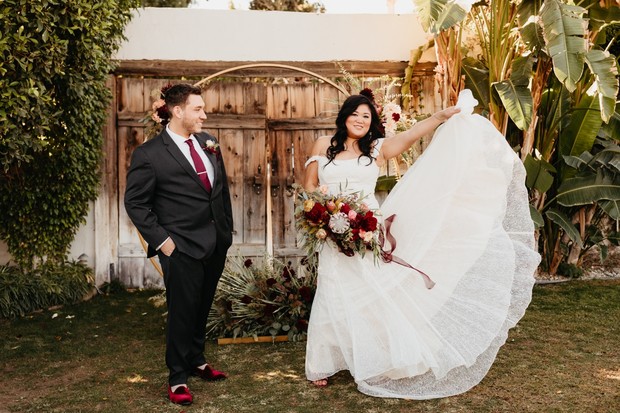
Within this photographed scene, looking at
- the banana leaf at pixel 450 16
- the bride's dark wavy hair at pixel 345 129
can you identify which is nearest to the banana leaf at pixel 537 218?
the banana leaf at pixel 450 16

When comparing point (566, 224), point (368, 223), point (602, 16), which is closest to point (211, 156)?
point (368, 223)

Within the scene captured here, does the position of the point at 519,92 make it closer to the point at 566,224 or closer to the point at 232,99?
the point at 566,224

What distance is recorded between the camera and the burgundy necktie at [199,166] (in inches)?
167

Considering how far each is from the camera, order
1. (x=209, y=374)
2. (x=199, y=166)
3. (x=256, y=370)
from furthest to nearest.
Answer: (x=256, y=370) < (x=209, y=374) < (x=199, y=166)

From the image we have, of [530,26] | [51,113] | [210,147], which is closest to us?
[210,147]

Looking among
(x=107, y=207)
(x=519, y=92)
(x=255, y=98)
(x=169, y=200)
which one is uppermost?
(x=255, y=98)

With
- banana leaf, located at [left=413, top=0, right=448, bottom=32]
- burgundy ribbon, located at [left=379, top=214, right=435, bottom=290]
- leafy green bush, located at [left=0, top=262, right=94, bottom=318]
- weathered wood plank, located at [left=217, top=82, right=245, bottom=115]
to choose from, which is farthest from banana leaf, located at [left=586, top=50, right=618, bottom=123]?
leafy green bush, located at [left=0, top=262, right=94, bottom=318]

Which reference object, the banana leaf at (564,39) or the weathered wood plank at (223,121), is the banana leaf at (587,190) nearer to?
the banana leaf at (564,39)

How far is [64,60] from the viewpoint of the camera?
18.5 ft

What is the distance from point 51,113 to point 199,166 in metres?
2.29

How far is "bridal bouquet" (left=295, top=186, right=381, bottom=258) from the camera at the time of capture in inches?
164

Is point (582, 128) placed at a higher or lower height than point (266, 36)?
lower

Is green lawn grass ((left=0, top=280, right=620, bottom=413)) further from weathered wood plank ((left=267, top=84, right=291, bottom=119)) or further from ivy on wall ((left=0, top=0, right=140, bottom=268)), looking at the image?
weathered wood plank ((left=267, top=84, right=291, bottom=119))

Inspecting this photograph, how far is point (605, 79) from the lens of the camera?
590 cm
